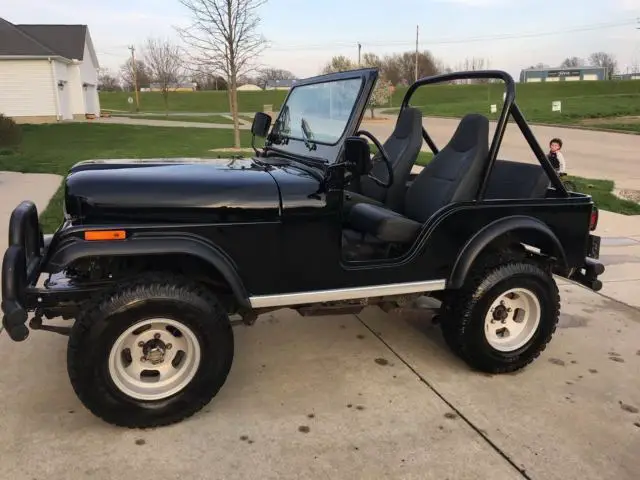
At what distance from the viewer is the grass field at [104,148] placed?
30.5ft

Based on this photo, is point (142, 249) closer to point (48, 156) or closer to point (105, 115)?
point (48, 156)

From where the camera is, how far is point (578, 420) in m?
3.08

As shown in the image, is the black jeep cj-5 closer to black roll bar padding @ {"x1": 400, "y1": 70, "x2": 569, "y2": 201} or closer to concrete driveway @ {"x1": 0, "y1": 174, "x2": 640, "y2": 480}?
black roll bar padding @ {"x1": 400, "y1": 70, "x2": 569, "y2": 201}

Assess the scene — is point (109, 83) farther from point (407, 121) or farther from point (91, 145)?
point (407, 121)

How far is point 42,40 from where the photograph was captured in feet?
111

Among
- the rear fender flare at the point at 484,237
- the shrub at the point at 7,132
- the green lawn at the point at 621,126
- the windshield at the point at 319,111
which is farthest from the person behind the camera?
the green lawn at the point at 621,126

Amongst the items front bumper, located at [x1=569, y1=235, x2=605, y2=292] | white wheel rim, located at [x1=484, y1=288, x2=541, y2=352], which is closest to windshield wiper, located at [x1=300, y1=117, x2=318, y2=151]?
white wheel rim, located at [x1=484, y1=288, x2=541, y2=352]

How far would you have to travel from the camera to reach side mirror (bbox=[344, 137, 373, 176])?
297cm

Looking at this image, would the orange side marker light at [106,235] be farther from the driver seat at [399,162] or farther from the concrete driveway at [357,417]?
the driver seat at [399,162]

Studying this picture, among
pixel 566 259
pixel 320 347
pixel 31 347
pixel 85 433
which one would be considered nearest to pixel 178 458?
pixel 85 433

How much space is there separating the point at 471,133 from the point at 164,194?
1.93 meters

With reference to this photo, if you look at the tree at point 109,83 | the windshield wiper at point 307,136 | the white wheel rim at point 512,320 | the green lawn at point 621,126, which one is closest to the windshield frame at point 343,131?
the windshield wiper at point 307,136

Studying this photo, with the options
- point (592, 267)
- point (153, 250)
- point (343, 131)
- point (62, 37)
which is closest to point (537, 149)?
point (592, 267)

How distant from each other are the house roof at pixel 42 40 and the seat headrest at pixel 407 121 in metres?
29.7
